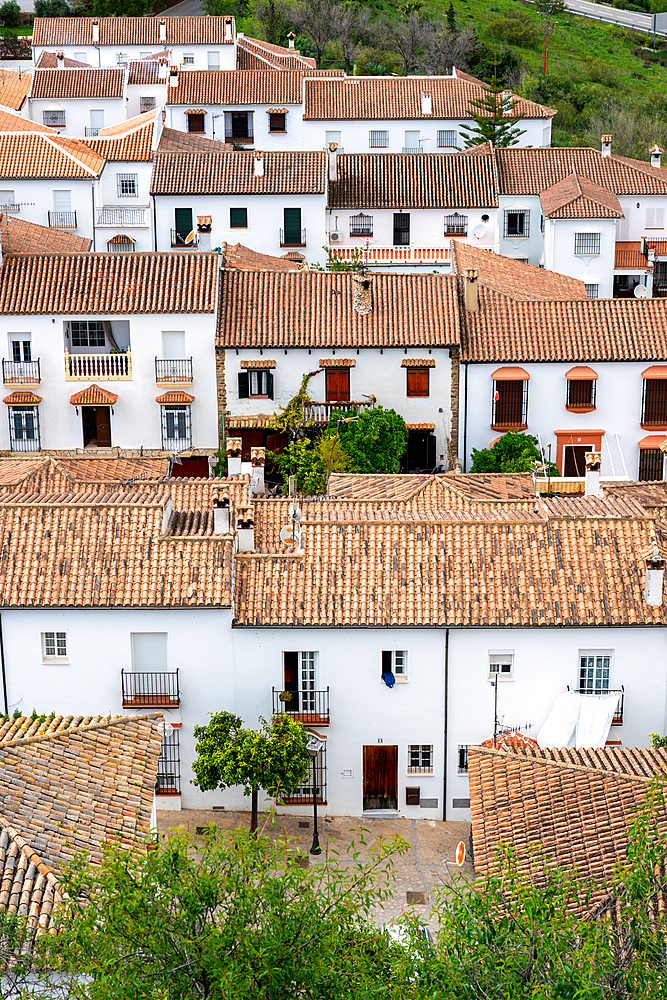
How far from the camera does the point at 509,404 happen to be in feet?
175

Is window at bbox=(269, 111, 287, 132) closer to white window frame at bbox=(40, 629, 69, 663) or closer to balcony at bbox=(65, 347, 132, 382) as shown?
balcony at bbox=(65, 347, 132, 382)

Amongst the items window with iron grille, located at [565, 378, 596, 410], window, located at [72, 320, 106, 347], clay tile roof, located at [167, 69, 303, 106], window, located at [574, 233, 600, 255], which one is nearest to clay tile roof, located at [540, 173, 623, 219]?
window, located at [574, 233, 600, 255]

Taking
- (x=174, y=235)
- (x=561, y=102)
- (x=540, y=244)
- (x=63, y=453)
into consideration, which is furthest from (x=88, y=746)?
(x=561, y=102)

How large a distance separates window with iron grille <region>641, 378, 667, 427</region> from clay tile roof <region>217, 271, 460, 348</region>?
7476 mm

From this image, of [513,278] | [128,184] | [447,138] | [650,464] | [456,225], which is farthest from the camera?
[447,138]

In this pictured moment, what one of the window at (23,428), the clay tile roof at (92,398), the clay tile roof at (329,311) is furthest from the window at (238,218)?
the window at (23,428)

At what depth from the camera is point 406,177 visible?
241ft

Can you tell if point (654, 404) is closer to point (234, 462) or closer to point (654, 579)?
point (234, 462)

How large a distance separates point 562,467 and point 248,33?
75.8m

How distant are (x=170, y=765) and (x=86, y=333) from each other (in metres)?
24.3

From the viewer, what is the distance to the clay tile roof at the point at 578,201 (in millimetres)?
68188

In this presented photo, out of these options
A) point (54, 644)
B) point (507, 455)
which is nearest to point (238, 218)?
point (507, 455)

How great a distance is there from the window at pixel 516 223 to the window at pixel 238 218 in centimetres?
1385

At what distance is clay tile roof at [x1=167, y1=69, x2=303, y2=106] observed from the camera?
86938 millimetres
